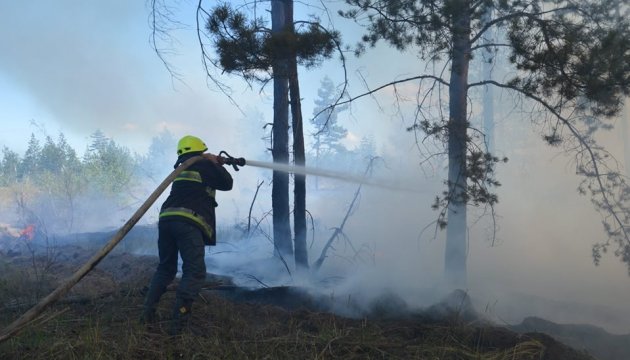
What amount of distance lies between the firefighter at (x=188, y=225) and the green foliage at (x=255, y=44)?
1.66m

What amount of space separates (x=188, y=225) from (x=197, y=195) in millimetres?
324

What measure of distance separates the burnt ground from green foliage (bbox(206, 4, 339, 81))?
2769 millimetres

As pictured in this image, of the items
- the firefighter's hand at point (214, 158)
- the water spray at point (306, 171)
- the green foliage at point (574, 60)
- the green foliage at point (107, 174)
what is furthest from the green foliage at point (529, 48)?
the green foliage at point (107, 174)

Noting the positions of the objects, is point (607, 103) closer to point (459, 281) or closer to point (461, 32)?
point (461, 32)

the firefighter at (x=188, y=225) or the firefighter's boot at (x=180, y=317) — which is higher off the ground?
the firefighter at (x=188, y=225)

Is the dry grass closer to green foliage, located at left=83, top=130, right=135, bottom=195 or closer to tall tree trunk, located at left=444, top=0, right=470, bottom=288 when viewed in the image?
tall tree trunk, located at left=444, top=0, right=470, bottom=288

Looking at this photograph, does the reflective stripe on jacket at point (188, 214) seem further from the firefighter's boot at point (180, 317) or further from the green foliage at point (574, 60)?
the green foliage at point (574, 60)

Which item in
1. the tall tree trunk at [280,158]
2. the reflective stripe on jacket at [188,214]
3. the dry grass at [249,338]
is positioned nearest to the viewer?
the dry grass at [249,338]

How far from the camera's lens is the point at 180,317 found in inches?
168

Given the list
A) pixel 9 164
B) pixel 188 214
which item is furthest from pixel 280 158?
pixel 9 164

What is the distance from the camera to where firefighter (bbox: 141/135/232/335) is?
4.51m

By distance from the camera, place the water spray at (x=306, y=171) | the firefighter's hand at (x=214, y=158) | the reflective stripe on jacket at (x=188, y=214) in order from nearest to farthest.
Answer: the reflective stripe on jacket at (x=188, y=214), the firefighter's hand at (x=214, y=158), the water spray at (x=306, y=171)

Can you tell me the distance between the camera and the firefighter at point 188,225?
4.51 meters

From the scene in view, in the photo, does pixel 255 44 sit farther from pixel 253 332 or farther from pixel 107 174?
pixel 107 174
